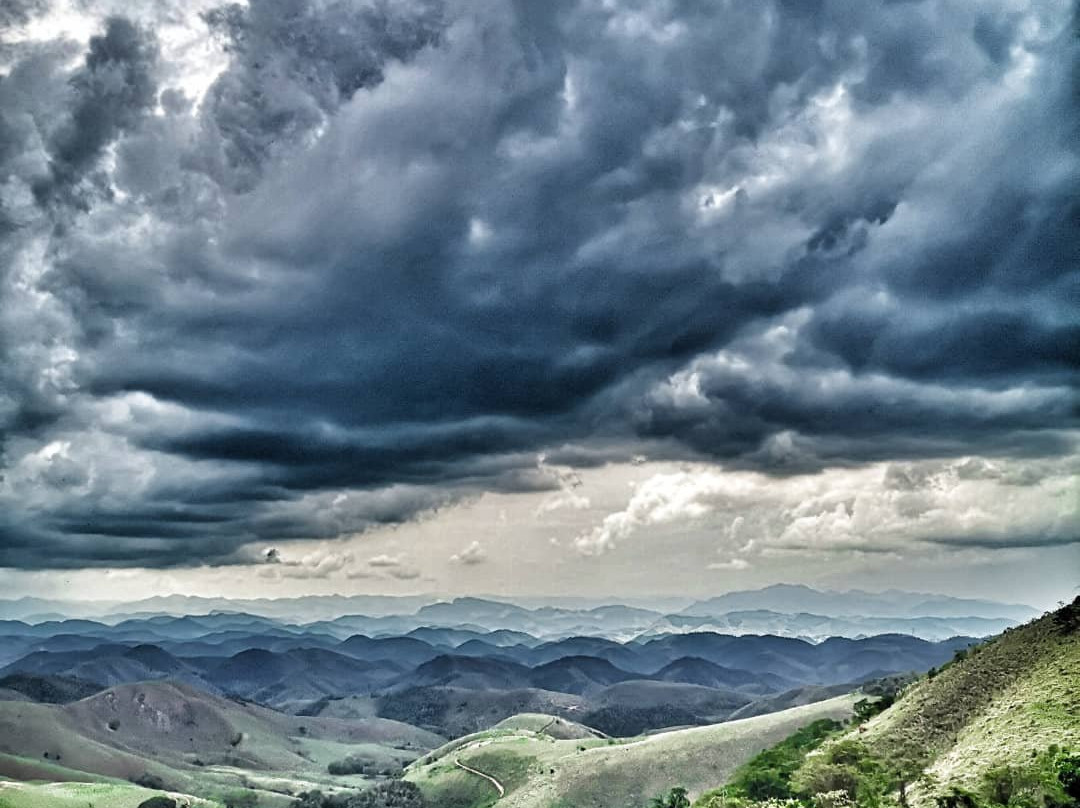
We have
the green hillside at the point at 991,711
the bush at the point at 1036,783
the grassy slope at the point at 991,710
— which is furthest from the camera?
the grassy slope at the point at 991,710

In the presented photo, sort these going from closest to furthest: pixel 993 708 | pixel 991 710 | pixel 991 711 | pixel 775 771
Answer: pixel 991 711 → pixel 991 710 → pixel 993 708 → pixel 775 771

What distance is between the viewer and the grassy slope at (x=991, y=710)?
91688 mm

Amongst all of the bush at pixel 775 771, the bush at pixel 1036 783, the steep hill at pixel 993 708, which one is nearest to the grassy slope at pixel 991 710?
the steep hill at pixel 993 708

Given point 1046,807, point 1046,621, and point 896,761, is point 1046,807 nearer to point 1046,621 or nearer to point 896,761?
point 896,761

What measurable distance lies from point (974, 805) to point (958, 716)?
37.6 m

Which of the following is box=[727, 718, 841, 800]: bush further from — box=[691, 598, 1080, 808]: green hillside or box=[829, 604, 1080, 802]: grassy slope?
box=[829, 604, 1080, 802]: grassy slope

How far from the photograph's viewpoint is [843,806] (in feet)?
298

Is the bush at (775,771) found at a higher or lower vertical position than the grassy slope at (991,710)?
lower

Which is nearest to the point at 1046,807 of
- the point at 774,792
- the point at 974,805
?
the point at 974,805

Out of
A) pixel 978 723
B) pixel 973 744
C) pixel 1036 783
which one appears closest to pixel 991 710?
pixel 978 723

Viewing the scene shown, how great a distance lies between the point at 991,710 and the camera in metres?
108

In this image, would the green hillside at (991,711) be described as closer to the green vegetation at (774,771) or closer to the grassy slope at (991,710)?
the grassy slope at (991,710)

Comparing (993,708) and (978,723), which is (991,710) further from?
(978,723)

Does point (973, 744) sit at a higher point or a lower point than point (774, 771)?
higher
